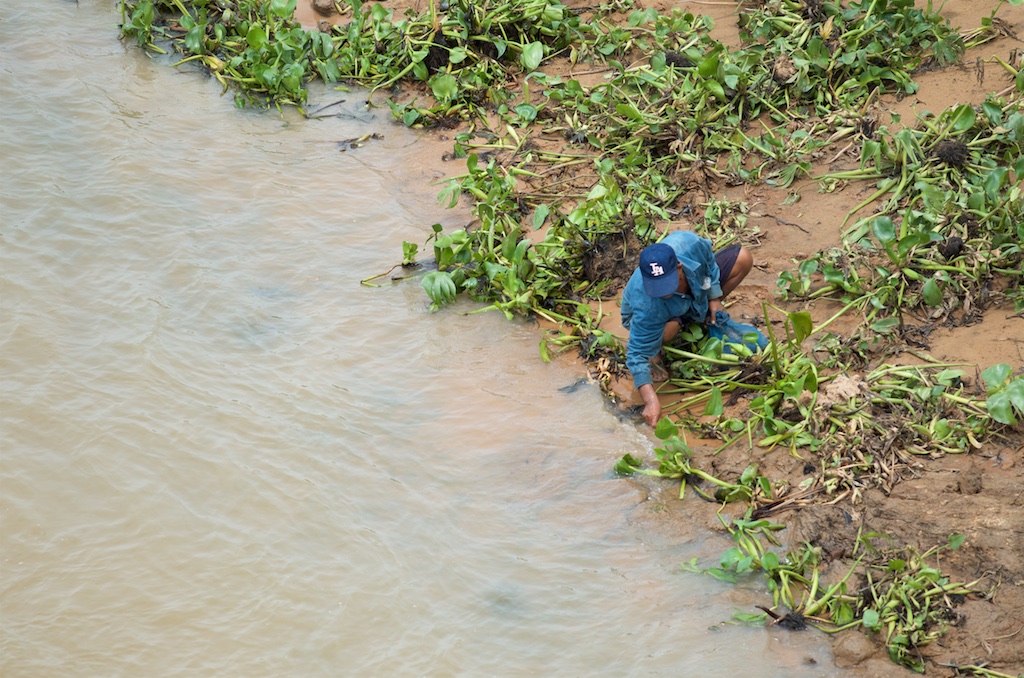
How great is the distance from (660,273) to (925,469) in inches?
50.1

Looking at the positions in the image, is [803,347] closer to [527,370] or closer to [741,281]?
[741,281]

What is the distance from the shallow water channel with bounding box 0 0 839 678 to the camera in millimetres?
3420

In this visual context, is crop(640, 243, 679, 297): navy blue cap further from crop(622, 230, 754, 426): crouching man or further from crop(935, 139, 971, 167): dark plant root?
crop(935, 139, 971, 167): dark plant root

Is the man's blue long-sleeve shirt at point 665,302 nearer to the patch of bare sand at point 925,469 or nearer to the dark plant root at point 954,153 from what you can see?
the patch of bare sand at point 925,469

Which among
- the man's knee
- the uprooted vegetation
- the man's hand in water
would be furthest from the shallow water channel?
the man's knee

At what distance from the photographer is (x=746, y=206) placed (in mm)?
5066

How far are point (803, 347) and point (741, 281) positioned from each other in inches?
19.2

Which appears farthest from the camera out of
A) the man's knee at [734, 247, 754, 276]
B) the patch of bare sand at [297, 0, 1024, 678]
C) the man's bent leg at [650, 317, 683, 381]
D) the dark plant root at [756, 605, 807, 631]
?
the man's knee at [734, 247, 754, 276]

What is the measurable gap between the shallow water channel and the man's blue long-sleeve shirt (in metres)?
0.33

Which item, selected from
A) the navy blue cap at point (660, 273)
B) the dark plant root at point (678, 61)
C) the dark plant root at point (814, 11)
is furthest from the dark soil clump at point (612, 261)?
the dark plant root at point (814, 11)

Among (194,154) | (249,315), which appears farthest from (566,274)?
(194,154)

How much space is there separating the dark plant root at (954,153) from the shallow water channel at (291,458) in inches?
82.4

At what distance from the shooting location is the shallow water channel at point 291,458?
3420 mm

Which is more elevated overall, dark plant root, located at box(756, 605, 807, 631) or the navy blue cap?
the navy blue cap
